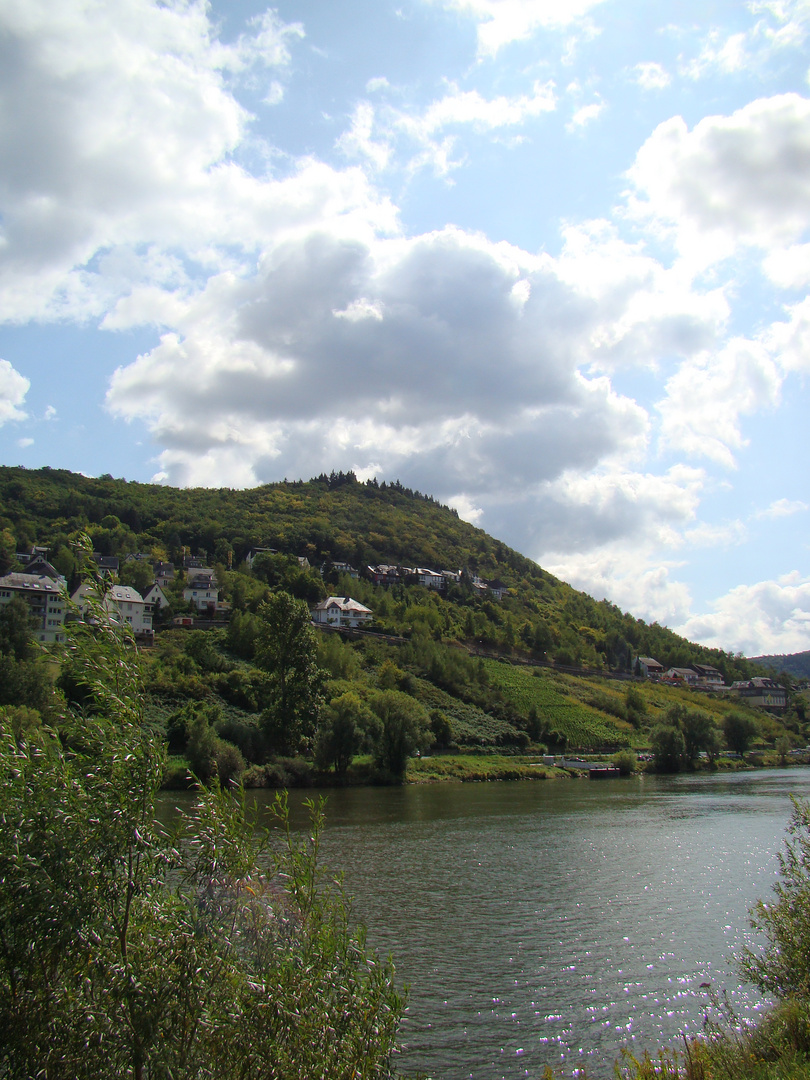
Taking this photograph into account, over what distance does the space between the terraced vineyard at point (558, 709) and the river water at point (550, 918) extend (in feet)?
171

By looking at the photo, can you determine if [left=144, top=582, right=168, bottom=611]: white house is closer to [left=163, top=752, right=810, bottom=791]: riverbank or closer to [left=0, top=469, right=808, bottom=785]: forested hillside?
[left=0, top=469, right=808, bottom=785]: forested hillside

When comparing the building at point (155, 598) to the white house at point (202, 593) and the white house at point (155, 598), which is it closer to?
the white house at point (155, 598)

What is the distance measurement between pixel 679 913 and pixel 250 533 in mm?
160406

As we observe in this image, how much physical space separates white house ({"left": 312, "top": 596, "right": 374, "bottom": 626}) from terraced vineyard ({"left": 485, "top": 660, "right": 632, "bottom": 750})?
26850 millimetres

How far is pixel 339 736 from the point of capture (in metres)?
65.8

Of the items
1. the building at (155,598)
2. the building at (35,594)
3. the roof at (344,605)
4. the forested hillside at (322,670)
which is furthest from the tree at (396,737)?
the roof at (344,605)

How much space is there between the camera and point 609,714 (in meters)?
119

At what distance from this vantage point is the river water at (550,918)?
16.5m

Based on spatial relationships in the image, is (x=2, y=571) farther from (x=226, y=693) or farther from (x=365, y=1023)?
(x=365, y=1023)

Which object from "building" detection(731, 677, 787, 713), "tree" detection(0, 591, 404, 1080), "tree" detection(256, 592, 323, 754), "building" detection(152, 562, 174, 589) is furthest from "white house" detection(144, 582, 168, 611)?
"building" detection(731, 677, 787, 713)

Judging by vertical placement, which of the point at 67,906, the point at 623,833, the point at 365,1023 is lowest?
the point at 623,833

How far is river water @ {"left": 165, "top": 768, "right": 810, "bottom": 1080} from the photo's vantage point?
1652 centimetres

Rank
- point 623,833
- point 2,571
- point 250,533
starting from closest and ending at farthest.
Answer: point 623,833, point 2,571, point 250,533

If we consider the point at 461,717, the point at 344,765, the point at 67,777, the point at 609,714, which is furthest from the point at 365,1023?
the point at 609,714
